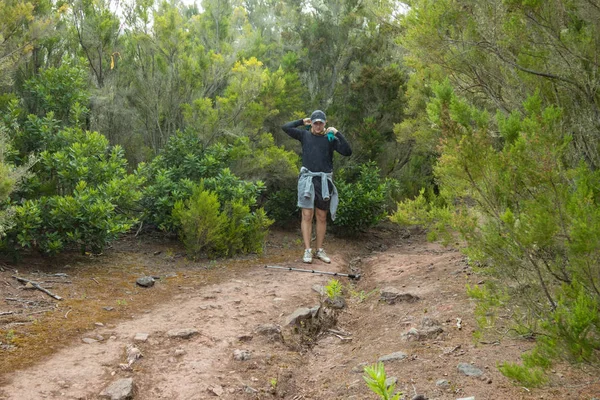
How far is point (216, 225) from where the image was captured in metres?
6.65

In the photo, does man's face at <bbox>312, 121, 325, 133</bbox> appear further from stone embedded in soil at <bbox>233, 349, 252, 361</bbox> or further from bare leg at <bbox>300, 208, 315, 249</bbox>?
stone embedded in soil at <bbox>233, 349, 252, 361</bbox>

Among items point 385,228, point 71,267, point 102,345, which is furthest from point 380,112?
point 102,345

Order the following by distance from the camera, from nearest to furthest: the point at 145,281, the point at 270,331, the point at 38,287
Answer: the point at 270,331
the point at 38,287
the point at 145,281

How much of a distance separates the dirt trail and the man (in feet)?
4.85

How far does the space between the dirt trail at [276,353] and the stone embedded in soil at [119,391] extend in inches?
2.3

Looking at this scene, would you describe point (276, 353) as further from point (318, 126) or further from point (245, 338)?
point (318, 126)

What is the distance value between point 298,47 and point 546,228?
952cm

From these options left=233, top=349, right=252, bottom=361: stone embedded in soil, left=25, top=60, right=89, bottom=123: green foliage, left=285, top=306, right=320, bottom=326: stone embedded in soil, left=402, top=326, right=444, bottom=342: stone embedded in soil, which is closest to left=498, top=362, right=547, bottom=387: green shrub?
left=402, top=326, right=444, bottom=342: stone embedded in soil

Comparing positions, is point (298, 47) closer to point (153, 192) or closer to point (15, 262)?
point (153, 192)

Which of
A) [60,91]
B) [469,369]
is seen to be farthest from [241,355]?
[60,91]

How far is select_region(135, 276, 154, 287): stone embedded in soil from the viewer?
548 cm

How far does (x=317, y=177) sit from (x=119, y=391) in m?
4.50

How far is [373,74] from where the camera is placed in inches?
387

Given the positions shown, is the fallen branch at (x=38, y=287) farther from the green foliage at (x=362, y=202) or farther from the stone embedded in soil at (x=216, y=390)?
the green foliage at (x=362, y=202)
